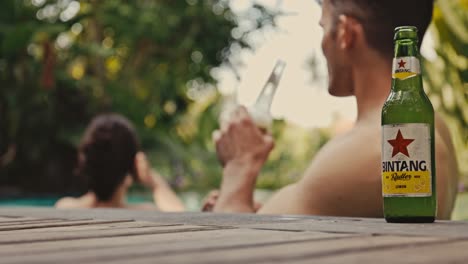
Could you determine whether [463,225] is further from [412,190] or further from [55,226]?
[55,226]

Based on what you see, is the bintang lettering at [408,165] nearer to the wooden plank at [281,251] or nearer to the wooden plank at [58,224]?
the wooden plank at [281,251]

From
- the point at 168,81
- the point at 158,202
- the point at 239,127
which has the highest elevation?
the point at 168,81

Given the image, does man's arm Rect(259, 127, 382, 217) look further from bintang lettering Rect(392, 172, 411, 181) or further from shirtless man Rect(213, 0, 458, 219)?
bintang lettering Rect(392, 172, 411, 181)

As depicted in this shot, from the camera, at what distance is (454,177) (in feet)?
4.81

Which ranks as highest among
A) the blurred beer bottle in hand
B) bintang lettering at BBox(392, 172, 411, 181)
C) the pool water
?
the blurred beer bottle in hand

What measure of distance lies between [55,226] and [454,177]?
81 centimetres

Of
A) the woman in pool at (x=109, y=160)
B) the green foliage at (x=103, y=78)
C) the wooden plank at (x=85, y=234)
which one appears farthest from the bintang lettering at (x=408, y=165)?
the green foliage at (x=103, y=78)

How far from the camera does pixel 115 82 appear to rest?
7832mm

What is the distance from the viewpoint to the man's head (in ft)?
4.70

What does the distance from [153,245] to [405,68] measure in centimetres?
53

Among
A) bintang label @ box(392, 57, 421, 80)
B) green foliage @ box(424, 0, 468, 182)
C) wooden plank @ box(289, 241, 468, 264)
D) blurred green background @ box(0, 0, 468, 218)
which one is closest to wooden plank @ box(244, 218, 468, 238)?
wooden plank @ box(289, 241, 468, 264)

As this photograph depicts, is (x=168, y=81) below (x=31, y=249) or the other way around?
the other way around

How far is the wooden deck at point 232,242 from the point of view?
0.58m

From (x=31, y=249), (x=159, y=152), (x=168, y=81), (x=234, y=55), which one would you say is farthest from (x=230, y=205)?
(x=234, y=55)
